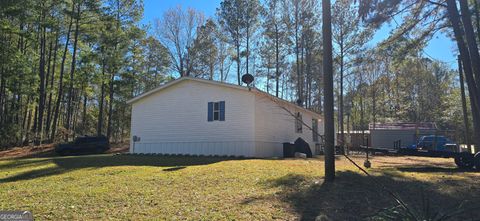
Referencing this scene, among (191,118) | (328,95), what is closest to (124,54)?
(191,118)

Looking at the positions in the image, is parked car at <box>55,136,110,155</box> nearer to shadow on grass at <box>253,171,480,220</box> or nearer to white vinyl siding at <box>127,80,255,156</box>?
white vinyl siding at <box>127,80,255,156</box>

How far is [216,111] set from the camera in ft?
65.2

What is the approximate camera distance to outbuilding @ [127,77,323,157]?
744 inches

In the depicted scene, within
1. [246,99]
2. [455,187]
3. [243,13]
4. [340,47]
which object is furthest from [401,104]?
[455,187]

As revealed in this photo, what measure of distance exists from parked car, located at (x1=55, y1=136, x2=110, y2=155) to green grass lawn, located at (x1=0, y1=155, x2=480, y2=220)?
14.2m

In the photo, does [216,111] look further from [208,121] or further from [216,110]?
[208,121]

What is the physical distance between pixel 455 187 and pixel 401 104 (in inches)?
1842

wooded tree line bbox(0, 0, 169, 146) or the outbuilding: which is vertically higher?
wooded tree line bbox(0, 0, 169, 146)

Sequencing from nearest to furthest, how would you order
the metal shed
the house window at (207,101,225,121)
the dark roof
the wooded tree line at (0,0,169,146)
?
the house window at (207,101,225,121) < the wooded tree line at (0,0,169,146) < the dark roof < the metal shed

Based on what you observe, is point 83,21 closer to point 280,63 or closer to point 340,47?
point 280,63

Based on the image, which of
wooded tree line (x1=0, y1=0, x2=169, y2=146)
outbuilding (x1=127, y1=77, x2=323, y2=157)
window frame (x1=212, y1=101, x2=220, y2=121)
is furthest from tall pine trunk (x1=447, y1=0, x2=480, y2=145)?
wooded tree line (x1=0, y1=0, x2=169, y2=146)

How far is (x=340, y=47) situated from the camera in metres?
35.3

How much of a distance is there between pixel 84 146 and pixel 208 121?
36.3 ft

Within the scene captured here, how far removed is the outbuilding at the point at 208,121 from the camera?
1891 centimetres
